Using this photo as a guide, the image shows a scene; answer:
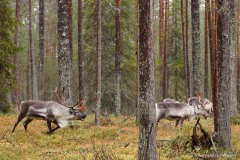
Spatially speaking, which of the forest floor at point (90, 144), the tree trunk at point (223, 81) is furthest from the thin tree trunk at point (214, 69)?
the forest floor at point (90, 144)

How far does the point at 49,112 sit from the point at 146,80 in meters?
7.95

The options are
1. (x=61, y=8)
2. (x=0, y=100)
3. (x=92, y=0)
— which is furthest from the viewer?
(x=92, y=0)

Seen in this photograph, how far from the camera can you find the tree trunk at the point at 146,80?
22.9 feet

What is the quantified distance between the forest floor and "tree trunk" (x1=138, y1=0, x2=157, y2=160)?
2.98 ft

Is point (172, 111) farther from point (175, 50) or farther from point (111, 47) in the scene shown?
point (175, 50)

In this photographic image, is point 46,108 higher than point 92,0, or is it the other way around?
point 92,0

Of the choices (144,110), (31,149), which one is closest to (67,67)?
(31,149)

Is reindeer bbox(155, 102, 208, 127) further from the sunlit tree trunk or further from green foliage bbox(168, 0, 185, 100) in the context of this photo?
green foliage bbox(168, 0, 185, 100)

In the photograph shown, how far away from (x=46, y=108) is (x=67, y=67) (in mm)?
2300

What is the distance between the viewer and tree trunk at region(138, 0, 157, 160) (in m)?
6.98

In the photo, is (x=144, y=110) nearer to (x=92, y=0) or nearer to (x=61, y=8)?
(x=61, y=8)

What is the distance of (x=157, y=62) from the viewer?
33219 millimetres

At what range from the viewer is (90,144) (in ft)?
39.8

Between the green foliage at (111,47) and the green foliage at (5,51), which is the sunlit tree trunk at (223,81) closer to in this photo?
the green foliage at (5,51)
